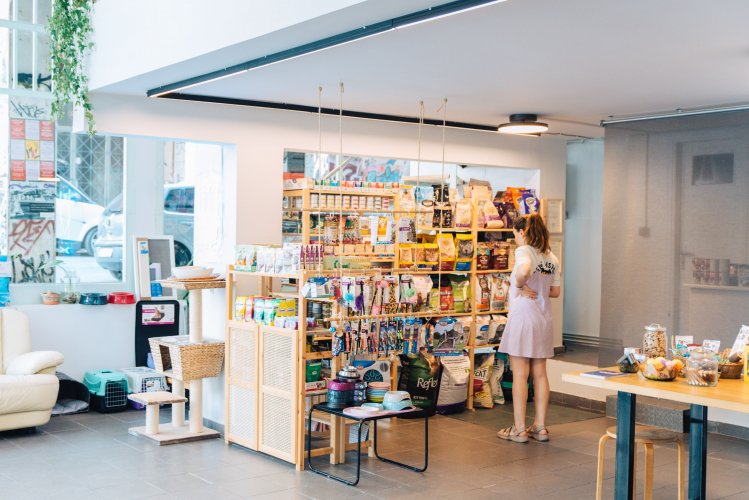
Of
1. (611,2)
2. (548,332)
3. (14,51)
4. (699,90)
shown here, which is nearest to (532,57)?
(611,2)

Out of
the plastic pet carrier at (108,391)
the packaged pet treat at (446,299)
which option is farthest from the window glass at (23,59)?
the packaged pet treat at (446,299)

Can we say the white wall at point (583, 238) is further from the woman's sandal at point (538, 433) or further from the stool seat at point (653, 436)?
the stool seat at point (653, 436)

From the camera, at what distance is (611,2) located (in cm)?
378

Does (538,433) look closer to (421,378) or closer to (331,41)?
(421,378)

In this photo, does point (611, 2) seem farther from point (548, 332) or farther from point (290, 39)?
point (548, 332)

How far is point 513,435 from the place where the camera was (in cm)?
661

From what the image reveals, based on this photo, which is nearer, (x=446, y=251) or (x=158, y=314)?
(x=446, y=251)

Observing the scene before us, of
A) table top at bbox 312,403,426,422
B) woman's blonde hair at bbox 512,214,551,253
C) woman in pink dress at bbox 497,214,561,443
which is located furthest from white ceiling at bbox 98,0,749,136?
table top at bbox 312,403,426,422

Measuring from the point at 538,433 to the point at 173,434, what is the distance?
290 cm

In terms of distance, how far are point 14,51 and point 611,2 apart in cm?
654

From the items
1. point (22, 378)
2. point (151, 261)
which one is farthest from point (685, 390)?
point (151, 261)

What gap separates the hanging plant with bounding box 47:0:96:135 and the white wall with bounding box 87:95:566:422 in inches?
9.8

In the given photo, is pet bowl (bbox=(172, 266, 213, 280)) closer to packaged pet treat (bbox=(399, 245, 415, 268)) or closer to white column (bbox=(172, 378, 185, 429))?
white column (bbox=(172, 378, 185, 429))

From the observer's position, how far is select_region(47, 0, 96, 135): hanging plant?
6.40 meters
